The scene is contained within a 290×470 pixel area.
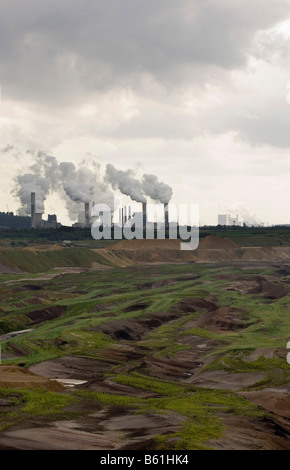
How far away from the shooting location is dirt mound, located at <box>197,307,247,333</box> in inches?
2847

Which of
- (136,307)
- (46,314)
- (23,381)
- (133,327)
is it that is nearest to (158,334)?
(133,327)

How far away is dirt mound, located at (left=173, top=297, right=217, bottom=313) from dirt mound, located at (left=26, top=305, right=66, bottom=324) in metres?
17.1

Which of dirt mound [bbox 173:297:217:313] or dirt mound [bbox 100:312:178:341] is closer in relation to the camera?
dirt mound [bbox 100:312:178:341]

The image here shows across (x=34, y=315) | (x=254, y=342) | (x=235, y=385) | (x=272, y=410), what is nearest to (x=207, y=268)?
(x=34, y=315)

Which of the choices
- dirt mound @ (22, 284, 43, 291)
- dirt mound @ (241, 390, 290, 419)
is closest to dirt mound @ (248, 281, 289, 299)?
dirt mound @ (22, 284, 43, 291)

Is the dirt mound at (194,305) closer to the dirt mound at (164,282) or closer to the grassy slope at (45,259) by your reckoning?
the dirt mound at (164,282)

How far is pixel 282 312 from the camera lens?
82.1 m

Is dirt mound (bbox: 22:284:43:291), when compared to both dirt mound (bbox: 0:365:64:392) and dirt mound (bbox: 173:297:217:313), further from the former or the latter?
dirt mound (bbox: 0:365:64:392)

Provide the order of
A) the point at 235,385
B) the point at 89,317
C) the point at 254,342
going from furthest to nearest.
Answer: the point at 89,317 < the point at 254,342 < the point at 235,385

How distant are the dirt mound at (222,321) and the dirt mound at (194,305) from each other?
6.58 meters
